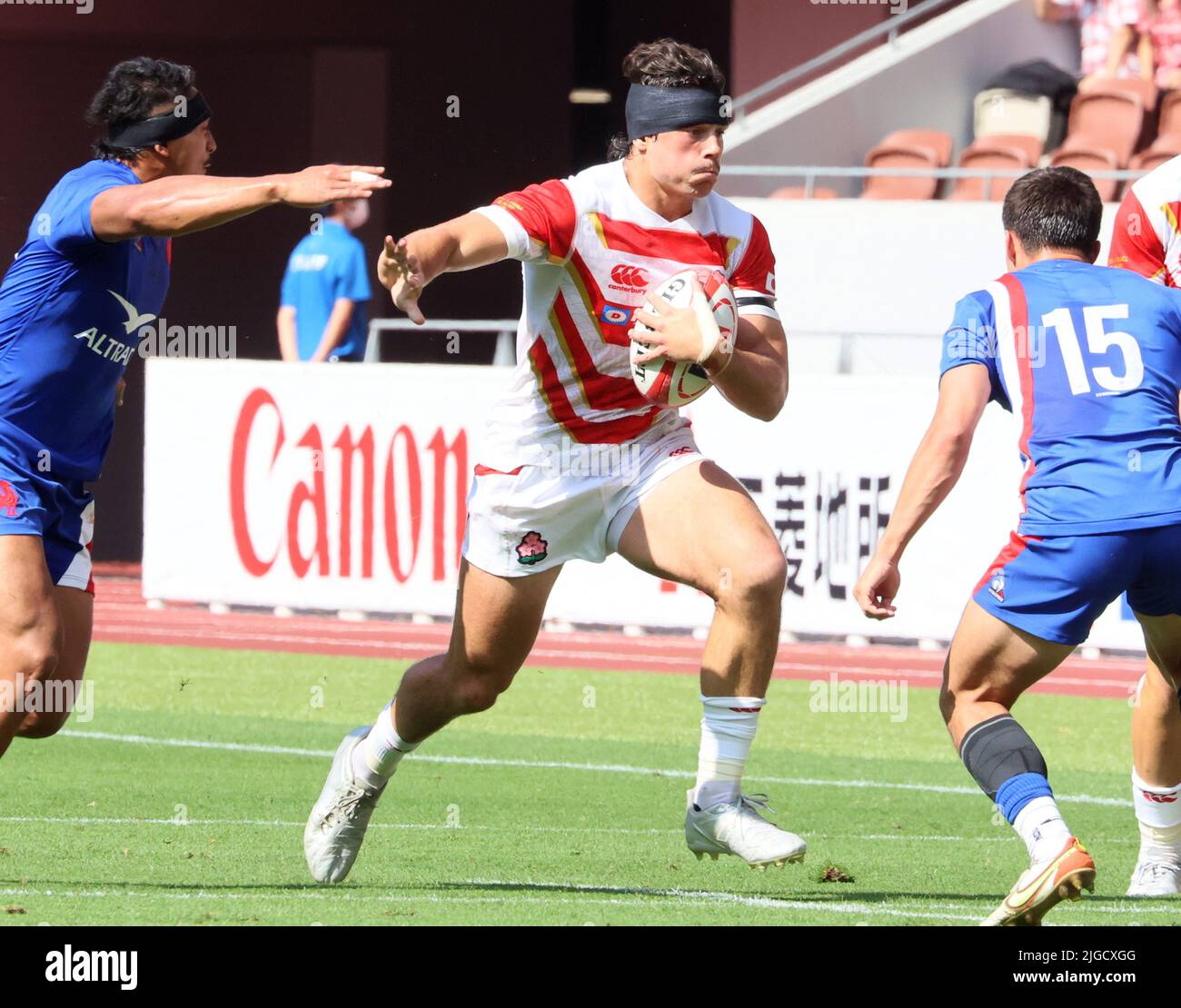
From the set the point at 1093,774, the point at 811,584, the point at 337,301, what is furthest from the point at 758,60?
the point at 1093,774

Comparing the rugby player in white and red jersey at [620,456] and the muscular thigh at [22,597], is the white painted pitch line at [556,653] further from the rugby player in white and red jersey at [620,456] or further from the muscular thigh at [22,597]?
the muscular thigh at [22,597]

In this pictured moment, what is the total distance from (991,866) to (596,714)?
465cm

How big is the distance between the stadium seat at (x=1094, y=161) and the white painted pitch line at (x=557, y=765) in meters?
11.3

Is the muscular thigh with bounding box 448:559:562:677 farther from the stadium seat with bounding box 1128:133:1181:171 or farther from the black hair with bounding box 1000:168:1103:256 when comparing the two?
the stadium seat with bounding box 1128:133:1181:171

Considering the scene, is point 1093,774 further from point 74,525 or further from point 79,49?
point 79,49

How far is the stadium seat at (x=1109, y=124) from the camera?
66.6 feet

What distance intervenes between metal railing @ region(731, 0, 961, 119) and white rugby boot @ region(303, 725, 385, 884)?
1566 centimetres

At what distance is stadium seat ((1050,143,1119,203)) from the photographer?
19.5 metres

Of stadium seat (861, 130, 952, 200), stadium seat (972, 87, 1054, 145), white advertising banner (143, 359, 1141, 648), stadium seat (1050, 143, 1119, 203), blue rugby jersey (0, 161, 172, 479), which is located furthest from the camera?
stadium seat (972, 87, 1054, 145)

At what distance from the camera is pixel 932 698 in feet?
40.2

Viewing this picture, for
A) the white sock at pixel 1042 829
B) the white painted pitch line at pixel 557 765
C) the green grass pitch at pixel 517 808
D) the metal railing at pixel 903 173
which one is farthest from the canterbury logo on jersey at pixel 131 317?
the metal railing at pixel 903 173

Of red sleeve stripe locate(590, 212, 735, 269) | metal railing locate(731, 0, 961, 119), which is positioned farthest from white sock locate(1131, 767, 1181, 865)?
metal railing locate(731, 0, 961, 119)

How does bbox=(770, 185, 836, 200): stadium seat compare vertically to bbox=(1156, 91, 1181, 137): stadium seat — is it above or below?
below

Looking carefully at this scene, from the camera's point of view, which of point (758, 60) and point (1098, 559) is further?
point (758, 60)
